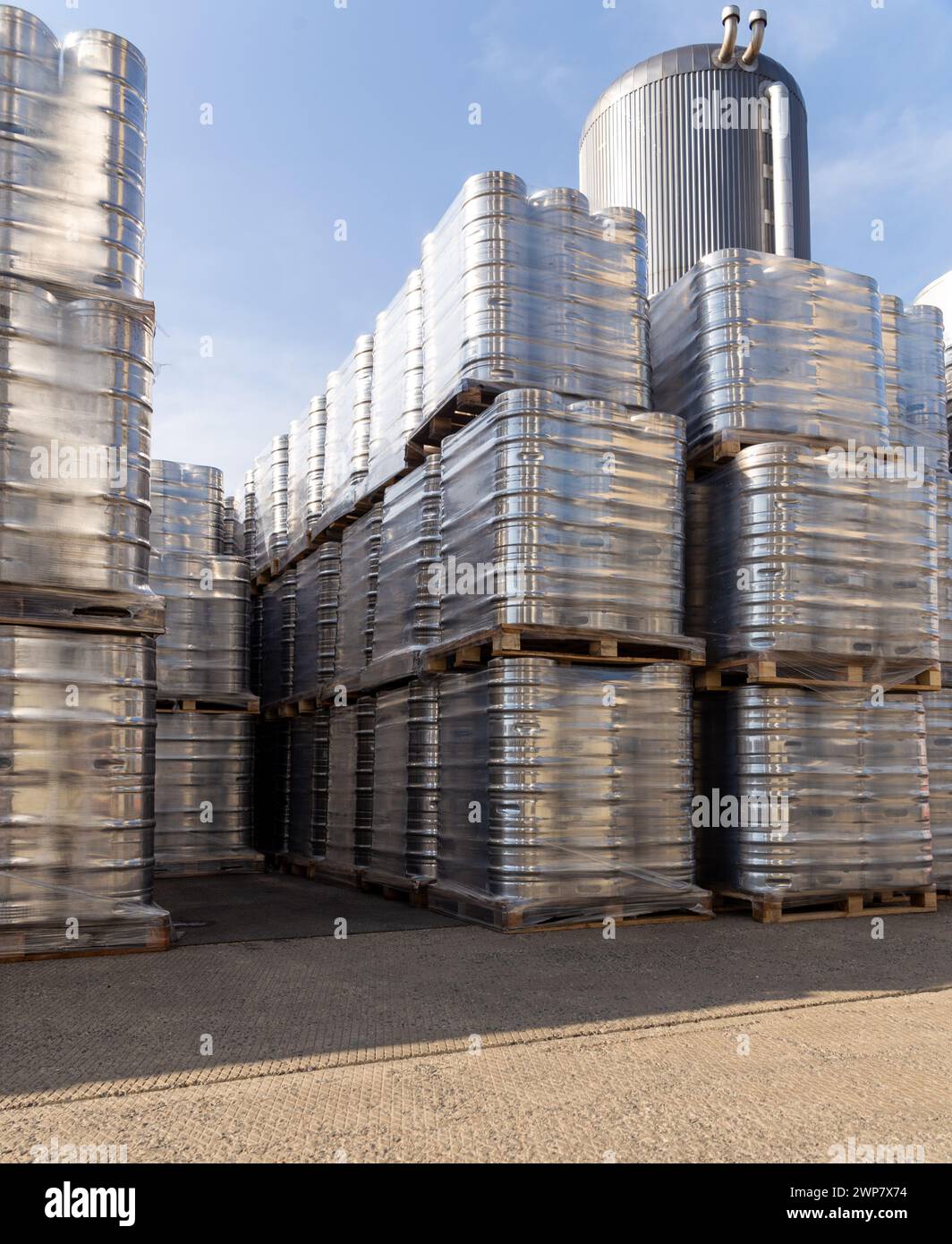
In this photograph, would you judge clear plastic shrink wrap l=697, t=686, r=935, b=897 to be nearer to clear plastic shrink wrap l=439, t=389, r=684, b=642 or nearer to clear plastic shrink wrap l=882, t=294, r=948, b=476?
clear plastic shrink wrap l=439, t=389, r=684, b=642

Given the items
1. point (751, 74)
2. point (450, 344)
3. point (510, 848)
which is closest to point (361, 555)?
point (450, 344)

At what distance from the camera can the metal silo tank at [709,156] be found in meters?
14.0

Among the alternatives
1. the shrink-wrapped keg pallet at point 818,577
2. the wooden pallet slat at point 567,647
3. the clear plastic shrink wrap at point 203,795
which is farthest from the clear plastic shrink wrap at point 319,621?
the shrink-wrapped keg pallet at point 818,577

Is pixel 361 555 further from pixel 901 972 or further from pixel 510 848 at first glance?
pixel 901 972

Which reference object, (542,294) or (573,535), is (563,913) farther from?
Result: (542,294)

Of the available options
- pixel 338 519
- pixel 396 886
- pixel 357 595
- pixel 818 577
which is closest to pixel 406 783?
pixel 396 886

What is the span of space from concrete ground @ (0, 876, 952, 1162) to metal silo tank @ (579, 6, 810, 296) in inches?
437

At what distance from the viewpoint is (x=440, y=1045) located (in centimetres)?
329

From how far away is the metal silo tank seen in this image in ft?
46.0

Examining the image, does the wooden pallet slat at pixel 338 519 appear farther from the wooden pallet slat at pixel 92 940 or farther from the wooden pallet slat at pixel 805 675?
the wooden pallet slat at pixel 92 940

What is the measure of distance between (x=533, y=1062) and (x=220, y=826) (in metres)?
5.81

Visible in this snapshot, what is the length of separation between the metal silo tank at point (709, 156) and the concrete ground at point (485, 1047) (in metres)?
11.1

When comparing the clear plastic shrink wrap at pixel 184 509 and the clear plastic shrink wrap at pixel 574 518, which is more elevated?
the clear plastic shrink wrap at pixel 184 509

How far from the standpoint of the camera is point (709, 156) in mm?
14102
